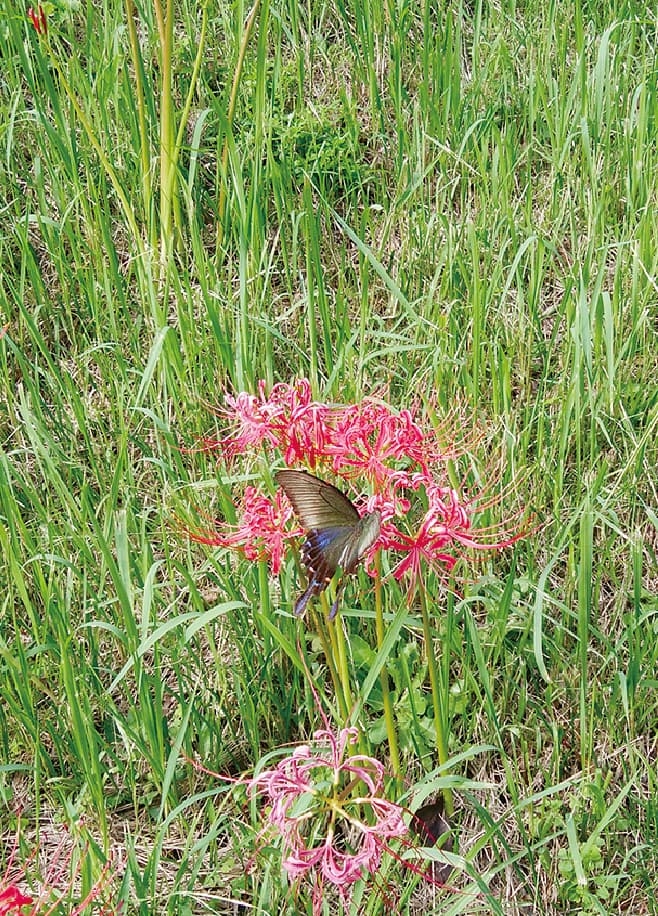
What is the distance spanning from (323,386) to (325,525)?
1137 mm

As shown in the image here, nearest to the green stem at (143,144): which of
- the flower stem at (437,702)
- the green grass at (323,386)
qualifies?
the green grass at (323,386)

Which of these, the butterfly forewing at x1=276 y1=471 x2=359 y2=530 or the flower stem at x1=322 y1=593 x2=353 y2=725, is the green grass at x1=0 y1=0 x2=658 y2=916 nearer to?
the flower stem at x1=322 y1=593 x2=353 y2=725

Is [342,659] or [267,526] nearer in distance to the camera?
[267,526]

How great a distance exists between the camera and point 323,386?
276 cm

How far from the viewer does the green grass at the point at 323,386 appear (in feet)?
6.99

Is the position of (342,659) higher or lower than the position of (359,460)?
lower

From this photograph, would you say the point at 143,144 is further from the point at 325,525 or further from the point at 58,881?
the point at 58,881

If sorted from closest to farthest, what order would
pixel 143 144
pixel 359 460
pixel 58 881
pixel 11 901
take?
1. pixel 11 901
2. pixel 359 460
3. pixel 58 881
4. pixel 143 144

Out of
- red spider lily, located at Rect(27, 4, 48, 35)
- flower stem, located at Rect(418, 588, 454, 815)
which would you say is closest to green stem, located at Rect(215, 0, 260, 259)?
red spider lily, located at Rect(27, 4, 48, 35)

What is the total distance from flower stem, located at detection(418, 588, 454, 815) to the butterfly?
0.61 ft

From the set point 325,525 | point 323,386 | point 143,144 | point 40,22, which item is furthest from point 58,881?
point 40,22

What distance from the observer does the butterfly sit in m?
1.61

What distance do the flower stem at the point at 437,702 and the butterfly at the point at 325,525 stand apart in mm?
186

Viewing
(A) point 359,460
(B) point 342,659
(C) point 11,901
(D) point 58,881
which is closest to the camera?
(C) point 11,901
